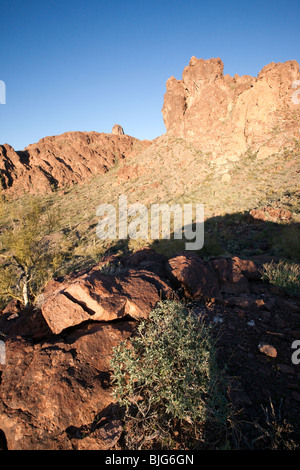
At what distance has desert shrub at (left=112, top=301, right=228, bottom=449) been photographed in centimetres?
182

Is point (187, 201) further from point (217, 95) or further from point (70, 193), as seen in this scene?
point (70, 193)

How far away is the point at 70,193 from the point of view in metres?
39.5

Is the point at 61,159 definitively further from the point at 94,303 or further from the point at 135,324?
the point at 135,324

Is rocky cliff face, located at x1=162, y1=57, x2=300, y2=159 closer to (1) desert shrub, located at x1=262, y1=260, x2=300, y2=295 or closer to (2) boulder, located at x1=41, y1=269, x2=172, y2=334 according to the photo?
(1) desert shrub, located at x1=262, y1=260, x2=300, y2=295

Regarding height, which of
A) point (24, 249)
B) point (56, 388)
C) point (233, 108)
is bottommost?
point (56, 388)

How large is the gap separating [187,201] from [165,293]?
19993mm

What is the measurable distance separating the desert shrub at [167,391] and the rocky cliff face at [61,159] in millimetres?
44023

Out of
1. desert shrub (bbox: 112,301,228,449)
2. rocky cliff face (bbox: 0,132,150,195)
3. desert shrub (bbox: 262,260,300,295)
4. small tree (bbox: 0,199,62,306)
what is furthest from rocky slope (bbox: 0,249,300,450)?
rocky cliff face (bbox: 0,132,150,195)

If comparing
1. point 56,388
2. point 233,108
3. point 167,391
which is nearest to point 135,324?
point 167,391

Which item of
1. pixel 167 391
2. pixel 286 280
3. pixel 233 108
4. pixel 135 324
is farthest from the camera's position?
pixel 233 108

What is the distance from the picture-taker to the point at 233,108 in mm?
30500

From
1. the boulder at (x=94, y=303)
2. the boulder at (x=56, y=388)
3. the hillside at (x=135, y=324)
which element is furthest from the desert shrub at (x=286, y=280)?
the boulder at (x=56, y=388)

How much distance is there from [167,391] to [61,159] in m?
52.6
